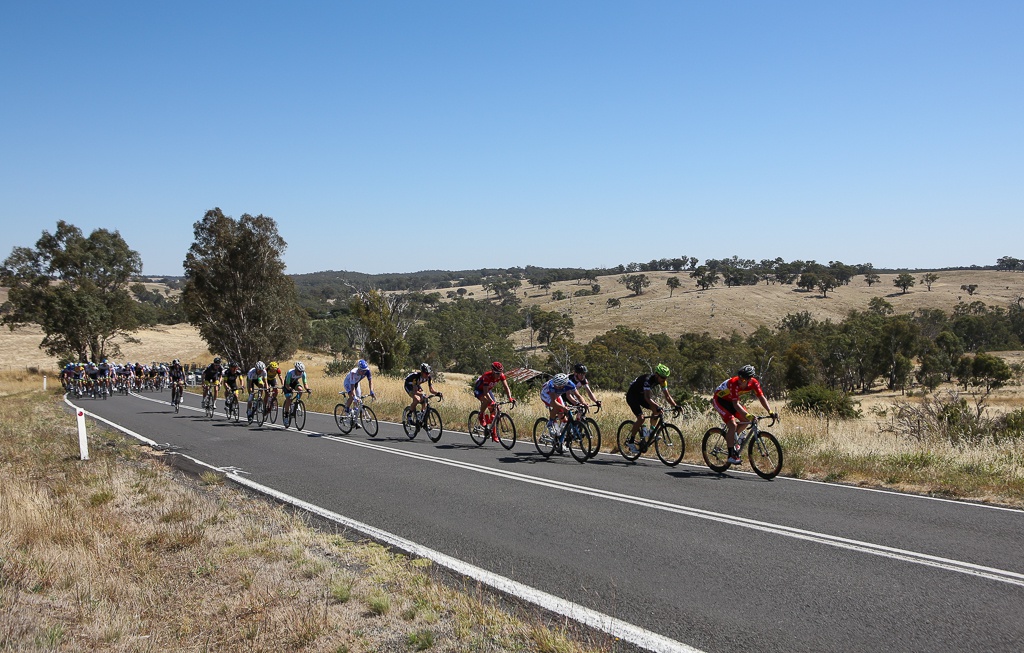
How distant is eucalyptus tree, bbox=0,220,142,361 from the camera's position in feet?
193

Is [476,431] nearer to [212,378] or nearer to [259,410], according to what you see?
[259,410]

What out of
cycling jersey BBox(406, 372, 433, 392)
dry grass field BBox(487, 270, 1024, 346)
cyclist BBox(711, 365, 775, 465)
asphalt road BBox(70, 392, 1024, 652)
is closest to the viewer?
asphalt road BBox(70, 392, 1024, 652)

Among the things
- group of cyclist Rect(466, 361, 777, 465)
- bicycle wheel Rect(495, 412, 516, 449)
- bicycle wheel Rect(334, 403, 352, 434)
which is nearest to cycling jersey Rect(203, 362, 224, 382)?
bicycle wheel Rect(334, 403, 352, 434)

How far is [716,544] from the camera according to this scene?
6762mm

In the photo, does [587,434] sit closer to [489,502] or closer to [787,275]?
[489,502]

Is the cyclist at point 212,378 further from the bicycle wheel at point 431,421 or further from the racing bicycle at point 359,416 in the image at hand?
the bicycle wheel at point 431,421

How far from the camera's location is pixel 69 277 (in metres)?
61.4

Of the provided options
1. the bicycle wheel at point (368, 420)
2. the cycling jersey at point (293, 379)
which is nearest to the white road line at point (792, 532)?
the bicycle wheel at point (368, 420)

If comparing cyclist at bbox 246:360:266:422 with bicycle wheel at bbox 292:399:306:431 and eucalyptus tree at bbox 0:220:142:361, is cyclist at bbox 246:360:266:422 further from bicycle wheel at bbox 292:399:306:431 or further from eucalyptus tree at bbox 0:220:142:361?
eucalyptus tree at bbox 0:220:142:361

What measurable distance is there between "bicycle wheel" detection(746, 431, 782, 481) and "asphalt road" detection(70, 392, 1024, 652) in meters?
0.25

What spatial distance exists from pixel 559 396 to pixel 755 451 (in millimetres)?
3607

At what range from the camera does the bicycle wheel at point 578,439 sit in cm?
1230

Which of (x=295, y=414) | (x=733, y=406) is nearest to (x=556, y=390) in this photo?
(x=733, y=406)

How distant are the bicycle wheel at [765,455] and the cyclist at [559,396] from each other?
3.21 metres
